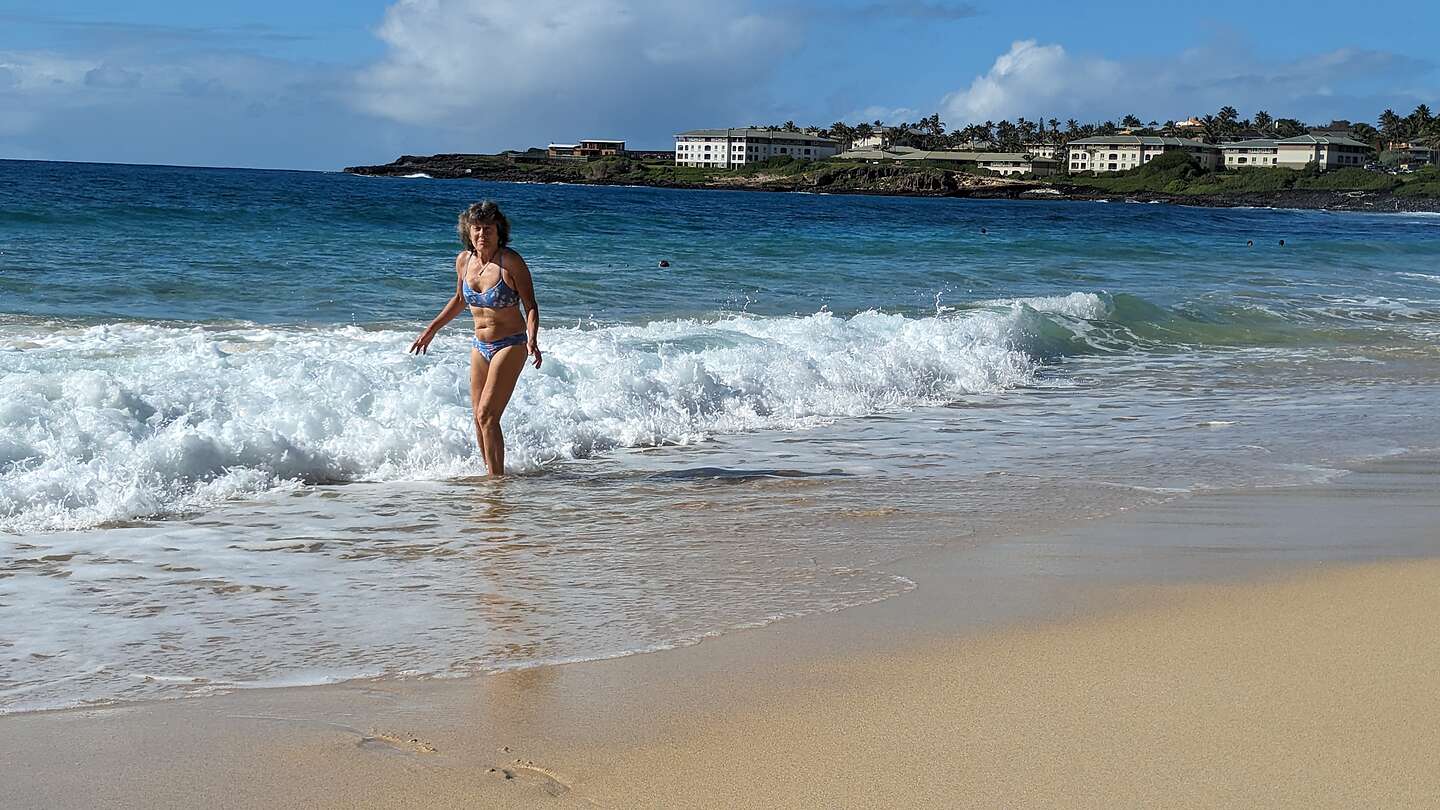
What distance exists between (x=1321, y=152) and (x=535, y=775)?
149 meters

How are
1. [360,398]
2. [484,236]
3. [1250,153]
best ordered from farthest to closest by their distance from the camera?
[1250,153]
[360,398]
[484,236]

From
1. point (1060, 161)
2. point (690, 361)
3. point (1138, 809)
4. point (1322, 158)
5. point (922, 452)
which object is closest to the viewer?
point (1138, 809)

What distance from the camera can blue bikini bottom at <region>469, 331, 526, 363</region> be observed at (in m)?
7.63

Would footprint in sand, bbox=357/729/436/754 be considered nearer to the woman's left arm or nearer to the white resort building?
the woman's left arm

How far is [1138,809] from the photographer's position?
10.5 feet

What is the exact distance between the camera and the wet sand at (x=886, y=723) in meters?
3.29

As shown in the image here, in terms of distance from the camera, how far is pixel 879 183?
13662 centimetres

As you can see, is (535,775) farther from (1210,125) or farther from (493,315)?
(1210,125)

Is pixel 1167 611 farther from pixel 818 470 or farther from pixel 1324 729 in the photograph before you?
pixel 818 470

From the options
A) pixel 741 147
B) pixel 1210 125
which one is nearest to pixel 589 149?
pixel 741 147

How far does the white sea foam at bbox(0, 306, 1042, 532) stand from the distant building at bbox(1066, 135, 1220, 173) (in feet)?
466

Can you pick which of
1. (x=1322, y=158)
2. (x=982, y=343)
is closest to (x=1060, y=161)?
(x=1322, y=158)

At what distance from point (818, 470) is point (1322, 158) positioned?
471ft

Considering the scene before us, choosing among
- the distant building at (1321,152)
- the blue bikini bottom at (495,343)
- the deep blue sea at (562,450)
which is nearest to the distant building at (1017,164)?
the distant building at (1321,152)
